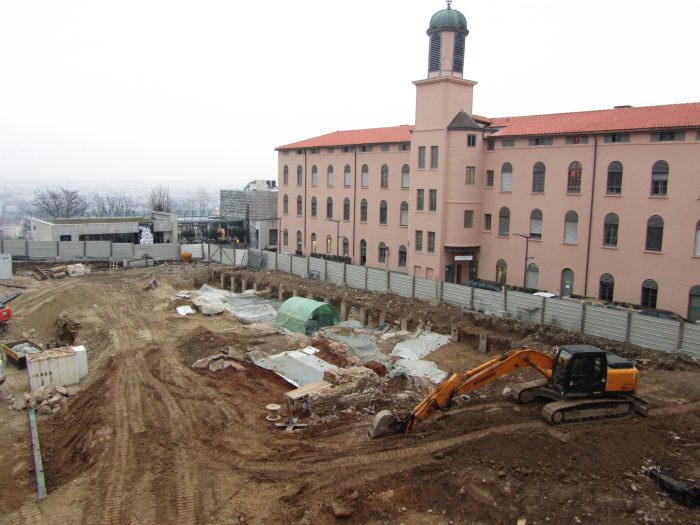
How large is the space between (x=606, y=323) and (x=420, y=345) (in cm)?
876

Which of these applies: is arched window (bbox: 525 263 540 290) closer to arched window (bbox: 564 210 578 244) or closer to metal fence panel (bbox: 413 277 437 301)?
arched window (bbox: 564 210 578 244)

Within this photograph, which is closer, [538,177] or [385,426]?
[385,426]

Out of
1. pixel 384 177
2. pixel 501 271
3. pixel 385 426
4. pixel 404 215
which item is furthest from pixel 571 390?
pixel 384 177

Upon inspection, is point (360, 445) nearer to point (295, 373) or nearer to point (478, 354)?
point (295, 373)

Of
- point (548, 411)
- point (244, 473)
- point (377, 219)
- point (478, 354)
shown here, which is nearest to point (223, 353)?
point (244, 473)

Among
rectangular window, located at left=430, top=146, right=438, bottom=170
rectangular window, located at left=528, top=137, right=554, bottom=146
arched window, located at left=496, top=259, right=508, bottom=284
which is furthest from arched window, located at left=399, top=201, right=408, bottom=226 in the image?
rectangular window, located at left=528, top=137, right=554, bottom=146

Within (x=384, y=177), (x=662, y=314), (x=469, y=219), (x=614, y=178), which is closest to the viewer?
(x=662, y=314)

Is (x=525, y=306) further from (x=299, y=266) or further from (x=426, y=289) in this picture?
(x=299, y=266)

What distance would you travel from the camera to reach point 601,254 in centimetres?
3566

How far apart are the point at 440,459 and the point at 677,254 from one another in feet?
78.5

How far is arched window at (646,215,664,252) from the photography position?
33156 millimetres

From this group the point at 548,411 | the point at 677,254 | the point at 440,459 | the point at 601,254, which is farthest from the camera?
the point at 601,254

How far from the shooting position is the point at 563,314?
29.4 metres

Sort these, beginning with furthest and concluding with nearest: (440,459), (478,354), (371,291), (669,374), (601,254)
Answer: (371,291) < (601,254) < (478,354) < (669,374) < (440,459)
